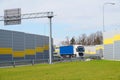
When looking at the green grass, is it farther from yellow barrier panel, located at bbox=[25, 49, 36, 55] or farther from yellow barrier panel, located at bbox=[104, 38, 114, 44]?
yellow barrier panel, located at bbox=[104, 38, 114, 44]

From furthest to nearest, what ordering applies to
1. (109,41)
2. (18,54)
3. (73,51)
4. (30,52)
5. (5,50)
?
(73,51) → (109,41) → (30,52) → (18,54) → (5,50)

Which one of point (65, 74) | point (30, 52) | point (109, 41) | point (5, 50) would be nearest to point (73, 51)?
point (109, 41)

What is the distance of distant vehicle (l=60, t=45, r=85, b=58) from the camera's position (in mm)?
94125

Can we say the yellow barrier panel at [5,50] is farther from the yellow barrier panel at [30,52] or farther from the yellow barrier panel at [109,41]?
the yellow barrier panel at [109,41]

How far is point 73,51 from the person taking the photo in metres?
96.1

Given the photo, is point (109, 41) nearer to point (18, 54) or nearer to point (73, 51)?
point (73, 51)

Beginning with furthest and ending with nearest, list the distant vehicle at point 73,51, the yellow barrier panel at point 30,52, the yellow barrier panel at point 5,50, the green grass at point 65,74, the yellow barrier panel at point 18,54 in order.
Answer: the distant vehicle at point 73,51 → the yellow barrier panel at point 30,52 → the yellow barrier panel at point 18,54 → the yellow barrier panel at point 5,50 → the green grass at point 65,74

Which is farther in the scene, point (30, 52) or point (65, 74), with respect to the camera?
point (30, 52)

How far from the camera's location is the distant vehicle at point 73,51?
3706 inches

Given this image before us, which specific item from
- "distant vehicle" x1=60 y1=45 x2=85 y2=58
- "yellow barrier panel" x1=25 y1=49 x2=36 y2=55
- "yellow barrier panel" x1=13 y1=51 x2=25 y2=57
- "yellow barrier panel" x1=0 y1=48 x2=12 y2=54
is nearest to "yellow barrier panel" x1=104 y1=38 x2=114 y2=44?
"distant vehicle" x1=60 y1=45 x2=85 y2=58

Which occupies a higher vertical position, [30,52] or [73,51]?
[30,52]

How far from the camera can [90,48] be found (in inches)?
4815

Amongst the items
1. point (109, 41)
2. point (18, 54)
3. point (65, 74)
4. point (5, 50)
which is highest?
point (109, 41)

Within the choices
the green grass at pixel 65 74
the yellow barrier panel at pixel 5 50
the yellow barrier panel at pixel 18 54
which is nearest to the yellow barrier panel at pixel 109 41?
the yellow barrier panel at pixel 18 54
